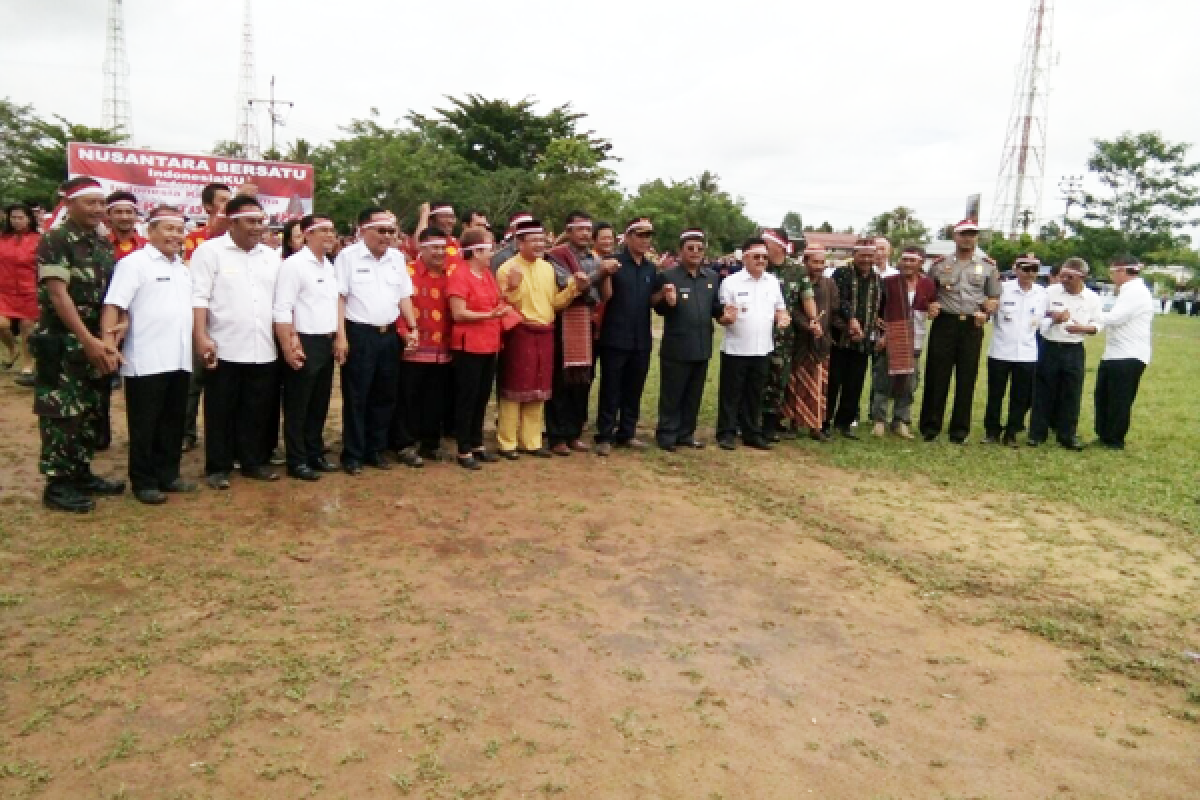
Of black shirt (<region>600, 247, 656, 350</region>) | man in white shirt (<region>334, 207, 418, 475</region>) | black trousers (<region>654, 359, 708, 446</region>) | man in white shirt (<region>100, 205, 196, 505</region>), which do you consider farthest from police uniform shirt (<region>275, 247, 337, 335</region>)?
black trousers (<region>654, 359, 708, 446</region>)

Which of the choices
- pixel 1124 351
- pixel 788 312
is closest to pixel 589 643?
pixel 788 312

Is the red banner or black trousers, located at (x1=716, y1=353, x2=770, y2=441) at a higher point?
the red banner

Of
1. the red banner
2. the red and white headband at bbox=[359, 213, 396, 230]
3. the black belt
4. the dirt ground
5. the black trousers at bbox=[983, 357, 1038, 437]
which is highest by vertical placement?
the red banner

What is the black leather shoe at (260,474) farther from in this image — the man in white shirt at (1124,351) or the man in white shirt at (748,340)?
the man in white shirt at (1124,351)

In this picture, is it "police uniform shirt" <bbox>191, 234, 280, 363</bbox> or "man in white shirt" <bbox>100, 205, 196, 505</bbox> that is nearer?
"man in white shirt" <bbox>100, 205, 196, 505</bbox>

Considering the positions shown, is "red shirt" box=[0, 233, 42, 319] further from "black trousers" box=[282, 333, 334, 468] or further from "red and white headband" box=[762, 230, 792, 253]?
"red and white headband" box=[762, 230, 792, 253]

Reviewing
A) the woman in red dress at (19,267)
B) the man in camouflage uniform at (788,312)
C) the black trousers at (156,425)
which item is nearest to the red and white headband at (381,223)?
the black trousers at (156,425)

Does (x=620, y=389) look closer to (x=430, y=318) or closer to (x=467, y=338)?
(x=467, y=338)

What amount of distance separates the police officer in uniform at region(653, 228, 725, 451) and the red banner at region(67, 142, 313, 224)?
36.2ft

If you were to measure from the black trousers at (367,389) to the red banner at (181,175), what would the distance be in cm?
1112

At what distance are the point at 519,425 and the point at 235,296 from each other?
90.9 inches

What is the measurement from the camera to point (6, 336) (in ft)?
29.9

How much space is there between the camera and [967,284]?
309 inches

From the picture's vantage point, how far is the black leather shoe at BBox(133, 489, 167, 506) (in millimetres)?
5082
